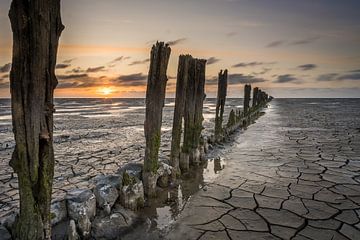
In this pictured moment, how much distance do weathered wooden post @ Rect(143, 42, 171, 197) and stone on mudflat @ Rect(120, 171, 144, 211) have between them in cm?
46

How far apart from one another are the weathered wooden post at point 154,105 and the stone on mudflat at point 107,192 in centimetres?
75

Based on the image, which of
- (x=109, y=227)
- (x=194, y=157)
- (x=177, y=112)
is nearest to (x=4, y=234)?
(x=109, y=227)

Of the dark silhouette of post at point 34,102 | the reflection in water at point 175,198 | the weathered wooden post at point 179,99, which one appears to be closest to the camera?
the dark silhouette of post at point 34,102

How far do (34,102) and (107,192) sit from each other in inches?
86.5

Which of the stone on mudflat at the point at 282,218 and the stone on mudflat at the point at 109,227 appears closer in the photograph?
the stone on mudflat at the point at 109,227

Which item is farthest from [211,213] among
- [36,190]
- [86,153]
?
[86,153]

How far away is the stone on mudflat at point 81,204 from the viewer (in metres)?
4.15

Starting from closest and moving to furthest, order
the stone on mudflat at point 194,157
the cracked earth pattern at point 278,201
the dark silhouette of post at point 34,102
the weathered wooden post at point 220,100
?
the dark silhouette of post at point 34,102, the cracked earth pattern at point 278,201, the stone on mudflat at point 194,157, the weathered wooden post at point 220,100

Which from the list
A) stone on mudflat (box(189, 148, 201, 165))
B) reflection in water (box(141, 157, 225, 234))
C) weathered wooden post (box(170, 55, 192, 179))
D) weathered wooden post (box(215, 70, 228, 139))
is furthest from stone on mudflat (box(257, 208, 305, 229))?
weathered wooden post (box(215, 70, 228, 139))

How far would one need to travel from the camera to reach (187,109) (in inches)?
324

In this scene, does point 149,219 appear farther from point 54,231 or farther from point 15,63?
point 15,63

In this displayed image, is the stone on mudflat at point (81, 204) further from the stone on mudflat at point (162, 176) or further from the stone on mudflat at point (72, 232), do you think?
the stone on mudflat at point (162, 176)

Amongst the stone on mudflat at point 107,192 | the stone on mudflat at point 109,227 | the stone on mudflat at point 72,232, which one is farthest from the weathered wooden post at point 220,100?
the stone on mudflat at point 72,232

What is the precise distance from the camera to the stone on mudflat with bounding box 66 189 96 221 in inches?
163
